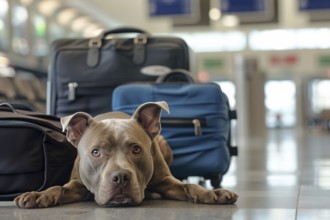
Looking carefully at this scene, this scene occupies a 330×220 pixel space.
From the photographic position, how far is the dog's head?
2830 mm

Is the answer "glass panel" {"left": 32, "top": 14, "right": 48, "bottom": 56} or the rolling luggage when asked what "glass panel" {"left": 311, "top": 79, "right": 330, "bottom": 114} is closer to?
"glass panel" {"left": 32, "top": 14, "right": 48, "bottom": 56}

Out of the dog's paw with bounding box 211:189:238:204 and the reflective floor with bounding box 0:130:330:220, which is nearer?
the reflective floor with bounding box 0:130:330:220

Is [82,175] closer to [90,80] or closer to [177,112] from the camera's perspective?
[177,112]

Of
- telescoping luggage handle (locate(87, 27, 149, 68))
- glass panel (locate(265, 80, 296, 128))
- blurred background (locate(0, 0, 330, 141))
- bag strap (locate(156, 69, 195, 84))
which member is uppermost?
telescoping luggage handle (locate(87, 27, 149, 68))

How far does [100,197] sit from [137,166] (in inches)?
8.7

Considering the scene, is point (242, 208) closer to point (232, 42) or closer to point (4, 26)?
point (4, 26)

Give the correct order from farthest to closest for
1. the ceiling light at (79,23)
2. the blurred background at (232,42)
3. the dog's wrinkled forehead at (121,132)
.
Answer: the ceiling light at (79,23), the blurred background at (232,42), the dog's wrinkled forehead at (121,132)

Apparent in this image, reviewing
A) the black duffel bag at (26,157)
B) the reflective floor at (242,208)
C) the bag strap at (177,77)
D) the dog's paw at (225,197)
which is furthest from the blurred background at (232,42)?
the dog's paw at (225,197)

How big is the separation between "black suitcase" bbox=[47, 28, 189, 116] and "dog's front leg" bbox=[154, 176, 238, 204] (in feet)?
4.68

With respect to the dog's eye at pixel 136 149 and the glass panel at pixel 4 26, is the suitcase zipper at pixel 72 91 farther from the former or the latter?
the glass panel at pixel 4 26

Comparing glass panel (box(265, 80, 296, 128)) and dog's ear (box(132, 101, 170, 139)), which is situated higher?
dog's ear (box(132, 101, 170, 139))

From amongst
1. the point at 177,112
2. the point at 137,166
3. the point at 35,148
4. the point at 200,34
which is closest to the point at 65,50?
the point at 177,112

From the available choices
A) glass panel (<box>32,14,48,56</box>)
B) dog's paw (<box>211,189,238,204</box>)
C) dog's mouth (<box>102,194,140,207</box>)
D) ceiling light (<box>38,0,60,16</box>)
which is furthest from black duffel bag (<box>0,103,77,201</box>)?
ceiling light (<box>38,0,60,16</box>)

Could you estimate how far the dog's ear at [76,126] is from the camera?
3.04 m
